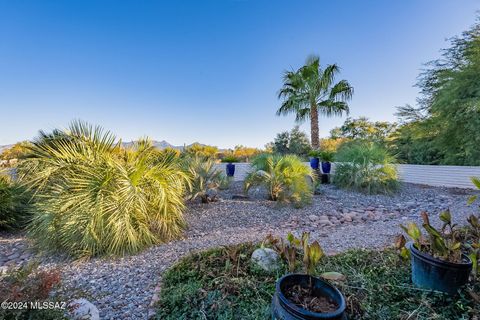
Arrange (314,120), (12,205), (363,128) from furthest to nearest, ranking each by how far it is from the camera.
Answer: (363,128)
(314,120)
(12,205)

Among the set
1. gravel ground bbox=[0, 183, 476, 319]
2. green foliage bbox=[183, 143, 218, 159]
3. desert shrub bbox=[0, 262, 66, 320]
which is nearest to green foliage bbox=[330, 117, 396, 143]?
gravel ground bbox=[0, 183, 476, 319]

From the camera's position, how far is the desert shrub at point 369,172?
616 centimetres

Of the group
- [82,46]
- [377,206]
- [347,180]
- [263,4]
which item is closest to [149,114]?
[82,46]

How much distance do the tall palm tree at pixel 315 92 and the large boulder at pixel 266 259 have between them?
916 cm

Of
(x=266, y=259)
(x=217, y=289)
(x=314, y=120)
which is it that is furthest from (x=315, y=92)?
(x=217, y=289)

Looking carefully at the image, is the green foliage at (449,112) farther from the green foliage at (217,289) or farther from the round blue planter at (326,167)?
the green foliage at (217,289)

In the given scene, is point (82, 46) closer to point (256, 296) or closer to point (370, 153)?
point (256, 296)

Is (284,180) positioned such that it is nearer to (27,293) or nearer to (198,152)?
(198,152)

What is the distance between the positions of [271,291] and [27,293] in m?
1.45

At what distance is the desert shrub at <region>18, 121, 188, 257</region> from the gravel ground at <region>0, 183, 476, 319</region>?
0.23 meters

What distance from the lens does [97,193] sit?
2771mm

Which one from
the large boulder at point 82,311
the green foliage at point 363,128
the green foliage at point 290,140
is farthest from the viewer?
the green foliage at point 363,128

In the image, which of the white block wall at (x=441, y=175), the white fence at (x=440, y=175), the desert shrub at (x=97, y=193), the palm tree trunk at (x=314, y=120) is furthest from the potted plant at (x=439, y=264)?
the palm tree trunk at (x=314, y=120)

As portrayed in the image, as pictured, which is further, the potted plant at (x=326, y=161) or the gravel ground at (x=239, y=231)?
the potted plant at (x=326, y=161)
